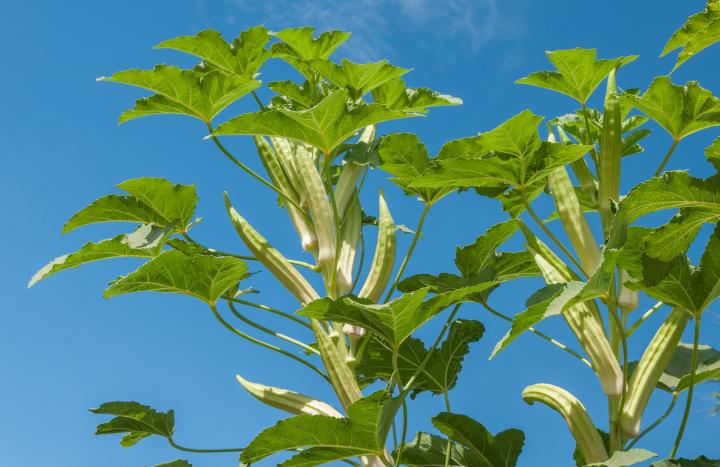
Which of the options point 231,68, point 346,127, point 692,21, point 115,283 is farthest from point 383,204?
point 692,21

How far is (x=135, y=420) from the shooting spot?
356 cm

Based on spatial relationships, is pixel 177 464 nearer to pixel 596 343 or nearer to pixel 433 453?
pixel 433 453

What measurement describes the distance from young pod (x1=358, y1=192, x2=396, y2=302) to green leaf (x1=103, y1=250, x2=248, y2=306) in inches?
21.7

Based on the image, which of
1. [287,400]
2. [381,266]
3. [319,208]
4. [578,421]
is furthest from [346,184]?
[578,421]

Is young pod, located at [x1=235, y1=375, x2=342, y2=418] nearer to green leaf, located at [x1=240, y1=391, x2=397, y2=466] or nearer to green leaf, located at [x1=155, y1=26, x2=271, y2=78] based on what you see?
green leaf, located at [x1=240, y1=391, x2=397, y2=466]

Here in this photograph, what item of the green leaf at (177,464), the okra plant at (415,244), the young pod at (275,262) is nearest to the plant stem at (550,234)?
the okra plant at (415,244)

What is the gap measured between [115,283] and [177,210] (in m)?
0.60

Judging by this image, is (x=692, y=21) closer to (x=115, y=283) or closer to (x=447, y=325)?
(x=447, y=325)

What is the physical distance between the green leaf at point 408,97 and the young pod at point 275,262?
872mm

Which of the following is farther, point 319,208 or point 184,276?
point 319,208

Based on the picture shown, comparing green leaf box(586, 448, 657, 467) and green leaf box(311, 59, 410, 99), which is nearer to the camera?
green leaf box(586, 448, 657, 467)

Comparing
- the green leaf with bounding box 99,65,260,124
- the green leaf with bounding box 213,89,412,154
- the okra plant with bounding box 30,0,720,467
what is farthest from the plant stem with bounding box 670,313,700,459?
the green leaf with bounding box 99,65,260,124

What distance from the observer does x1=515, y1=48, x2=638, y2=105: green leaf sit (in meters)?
3.08

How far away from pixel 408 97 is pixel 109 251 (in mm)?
1463
